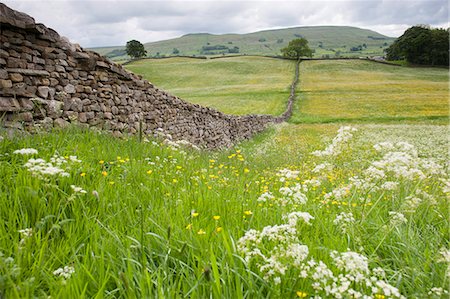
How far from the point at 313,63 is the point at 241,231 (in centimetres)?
7839

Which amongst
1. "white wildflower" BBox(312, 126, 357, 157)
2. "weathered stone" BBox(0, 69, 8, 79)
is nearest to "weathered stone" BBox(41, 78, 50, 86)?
"weathered stone" BBox(0, 69, 8, 79)

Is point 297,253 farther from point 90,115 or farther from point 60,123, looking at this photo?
point 90,115

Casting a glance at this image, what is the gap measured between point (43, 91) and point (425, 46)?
275 ft

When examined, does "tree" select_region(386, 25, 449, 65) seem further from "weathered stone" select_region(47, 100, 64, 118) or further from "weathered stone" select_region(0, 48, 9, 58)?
"weathered stone" select_region(0, 48, 9, 58)

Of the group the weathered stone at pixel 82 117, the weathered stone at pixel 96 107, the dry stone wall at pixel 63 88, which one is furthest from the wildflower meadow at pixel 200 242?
the weathered stone at pixel 96 107

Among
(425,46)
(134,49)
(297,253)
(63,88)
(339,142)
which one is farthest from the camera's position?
(134,49)

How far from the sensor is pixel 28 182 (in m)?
3.11

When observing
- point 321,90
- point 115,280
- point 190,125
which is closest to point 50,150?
point 115,280

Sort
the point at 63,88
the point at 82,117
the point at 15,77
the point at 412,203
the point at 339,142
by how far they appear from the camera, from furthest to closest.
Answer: the point at 82,117
the point at 63,88
the point at 15,77
the point at 339,142
the point at 412,203

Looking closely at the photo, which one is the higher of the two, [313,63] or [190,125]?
[313,63]

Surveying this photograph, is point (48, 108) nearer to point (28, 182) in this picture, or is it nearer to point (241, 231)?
point (28, 182)

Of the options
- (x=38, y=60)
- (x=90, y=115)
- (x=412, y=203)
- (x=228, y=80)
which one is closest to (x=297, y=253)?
(x=412, y=203)

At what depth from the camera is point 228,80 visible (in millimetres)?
61281

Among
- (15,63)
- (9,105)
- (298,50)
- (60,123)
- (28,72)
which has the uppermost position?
(298,50)
